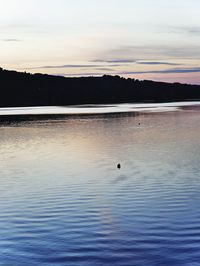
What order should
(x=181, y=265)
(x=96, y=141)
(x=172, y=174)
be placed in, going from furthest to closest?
(x=96, y=141) → (x=172, y=174) → (x=181, y=265)

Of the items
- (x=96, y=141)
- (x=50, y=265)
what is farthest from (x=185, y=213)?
(x=96, y=141)

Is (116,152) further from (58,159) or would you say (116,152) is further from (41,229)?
(41,229)

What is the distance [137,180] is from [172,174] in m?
3.63

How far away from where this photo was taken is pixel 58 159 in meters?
48.6

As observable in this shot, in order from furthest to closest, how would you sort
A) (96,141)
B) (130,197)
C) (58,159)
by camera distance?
(96,141), (58,159), (130,197)

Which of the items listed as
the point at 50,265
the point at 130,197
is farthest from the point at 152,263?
the point at 130,197

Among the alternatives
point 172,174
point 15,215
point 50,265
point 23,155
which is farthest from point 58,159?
point 50,265

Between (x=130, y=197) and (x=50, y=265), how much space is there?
1163cm

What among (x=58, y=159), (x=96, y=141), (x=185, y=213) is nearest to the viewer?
(x=185, y=213)

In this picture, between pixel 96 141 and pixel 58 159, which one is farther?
pixel 96 141

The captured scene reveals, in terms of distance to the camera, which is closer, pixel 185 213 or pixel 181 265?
pixel 181 265

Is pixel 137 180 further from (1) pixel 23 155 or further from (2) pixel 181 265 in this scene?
(1) pixel 23 155

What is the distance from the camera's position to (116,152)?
179 ft

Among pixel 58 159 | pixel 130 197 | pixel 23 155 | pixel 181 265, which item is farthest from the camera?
pixel 23 155
